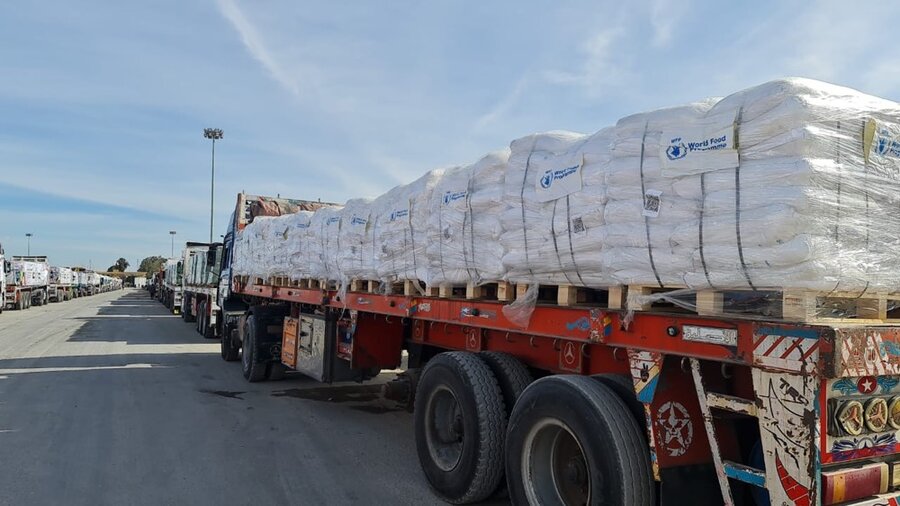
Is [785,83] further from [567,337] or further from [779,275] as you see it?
[567,337]

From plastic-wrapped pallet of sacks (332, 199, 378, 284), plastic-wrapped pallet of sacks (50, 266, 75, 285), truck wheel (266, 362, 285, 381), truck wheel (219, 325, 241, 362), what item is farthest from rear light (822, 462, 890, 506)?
plastic-wrapped pallet of sacks (50, 266, 75, 285)

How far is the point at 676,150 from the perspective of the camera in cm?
298

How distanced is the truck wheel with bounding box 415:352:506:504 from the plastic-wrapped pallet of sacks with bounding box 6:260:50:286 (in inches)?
1364

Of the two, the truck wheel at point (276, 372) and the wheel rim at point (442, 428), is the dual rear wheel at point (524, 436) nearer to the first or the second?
the wheel rim at point (442, 428)

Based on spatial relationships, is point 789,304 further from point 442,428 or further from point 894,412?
point 442,428

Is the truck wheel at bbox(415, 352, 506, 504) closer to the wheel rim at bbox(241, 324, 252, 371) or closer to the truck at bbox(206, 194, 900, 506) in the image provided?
the truck at bbox(206, 194, 900, 506)

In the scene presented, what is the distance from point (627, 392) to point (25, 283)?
40.3m

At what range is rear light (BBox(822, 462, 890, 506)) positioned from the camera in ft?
8.18

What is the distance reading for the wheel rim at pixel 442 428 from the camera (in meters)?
5.02

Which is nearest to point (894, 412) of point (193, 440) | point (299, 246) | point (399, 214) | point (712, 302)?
point (712, 302)

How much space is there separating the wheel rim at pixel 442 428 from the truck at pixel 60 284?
156 ft

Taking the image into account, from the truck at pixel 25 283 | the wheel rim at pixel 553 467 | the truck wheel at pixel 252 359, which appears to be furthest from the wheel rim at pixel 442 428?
the truck at pixel 25 283

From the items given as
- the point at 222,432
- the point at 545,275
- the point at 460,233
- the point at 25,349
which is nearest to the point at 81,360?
the point at 25,349

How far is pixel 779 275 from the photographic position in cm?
256
